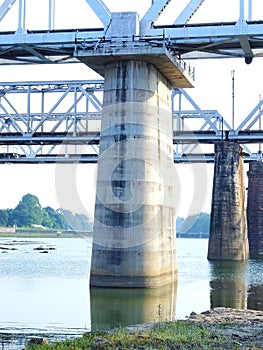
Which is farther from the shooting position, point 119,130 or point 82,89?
point 82,89

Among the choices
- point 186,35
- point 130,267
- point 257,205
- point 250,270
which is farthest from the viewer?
point 257,205

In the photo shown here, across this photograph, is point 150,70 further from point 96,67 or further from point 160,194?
point 160,194

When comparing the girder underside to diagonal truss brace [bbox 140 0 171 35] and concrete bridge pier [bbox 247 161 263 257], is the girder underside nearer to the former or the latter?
diagonal truss brace [bbox 140 0 171 35]

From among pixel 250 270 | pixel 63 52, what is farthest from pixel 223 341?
pixel 250 270

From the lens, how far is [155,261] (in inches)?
1325

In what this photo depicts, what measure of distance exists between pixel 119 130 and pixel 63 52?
6.54 meters

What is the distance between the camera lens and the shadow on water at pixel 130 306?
1008 inches

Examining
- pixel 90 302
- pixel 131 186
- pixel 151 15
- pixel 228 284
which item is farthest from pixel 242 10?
pixel 228 284

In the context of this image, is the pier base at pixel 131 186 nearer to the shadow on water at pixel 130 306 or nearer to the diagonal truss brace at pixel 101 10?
the shadow on water at pixel 130 306

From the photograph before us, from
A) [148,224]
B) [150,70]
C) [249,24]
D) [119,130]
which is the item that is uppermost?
[249,24]

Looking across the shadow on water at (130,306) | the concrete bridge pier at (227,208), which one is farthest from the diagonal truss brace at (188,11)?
the concrete bridge pier at (227,208)

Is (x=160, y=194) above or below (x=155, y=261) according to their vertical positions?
above

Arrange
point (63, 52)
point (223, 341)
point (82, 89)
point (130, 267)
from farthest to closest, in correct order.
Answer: point (82, 89) → point (63, 52) → point (130, 267) → point (223, 341)

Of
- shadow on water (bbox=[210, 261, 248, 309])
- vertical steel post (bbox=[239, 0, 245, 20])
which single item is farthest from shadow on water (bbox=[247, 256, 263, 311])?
vertical steel post (bbox=[239, 0, 245, 20])
